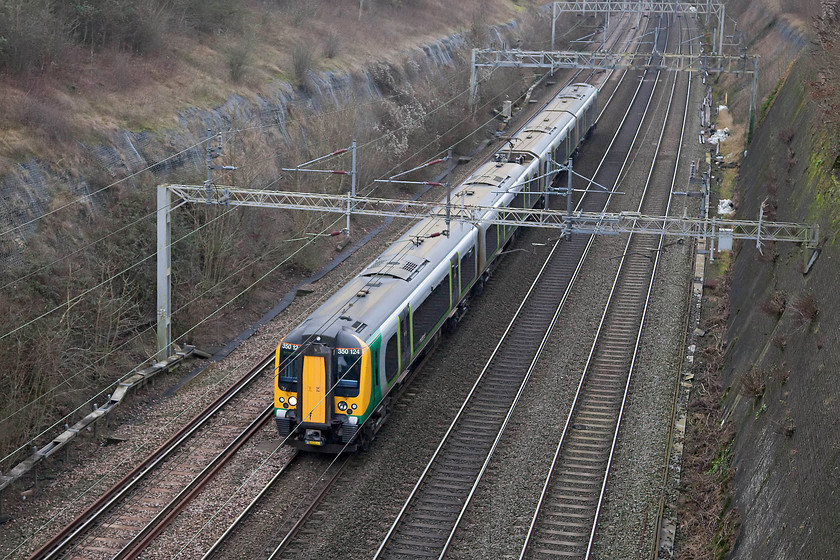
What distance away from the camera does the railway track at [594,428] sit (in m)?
17.1

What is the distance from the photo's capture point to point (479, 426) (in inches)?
830

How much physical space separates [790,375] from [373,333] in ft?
26.9

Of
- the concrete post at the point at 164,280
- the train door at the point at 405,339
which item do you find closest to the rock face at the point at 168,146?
the concrete post at the point at 164,280

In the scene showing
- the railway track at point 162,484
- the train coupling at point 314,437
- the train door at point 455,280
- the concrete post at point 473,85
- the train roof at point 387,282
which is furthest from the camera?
the concrete post at point 473,85

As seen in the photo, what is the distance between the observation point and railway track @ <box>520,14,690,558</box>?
17.1m

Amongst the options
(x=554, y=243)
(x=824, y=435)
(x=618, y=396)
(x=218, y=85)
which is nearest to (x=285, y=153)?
(x=218, y=85)

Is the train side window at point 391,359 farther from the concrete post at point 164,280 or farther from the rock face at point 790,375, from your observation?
the rock face at point 790,375

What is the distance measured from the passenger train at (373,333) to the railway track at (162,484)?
148 centimetres

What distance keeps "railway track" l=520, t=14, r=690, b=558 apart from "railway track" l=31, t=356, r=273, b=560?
22.2 feet

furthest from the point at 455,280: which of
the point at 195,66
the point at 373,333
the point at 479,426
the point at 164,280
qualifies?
the point at 195,66

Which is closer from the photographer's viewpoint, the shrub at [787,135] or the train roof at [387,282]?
the train roof at [387,282]

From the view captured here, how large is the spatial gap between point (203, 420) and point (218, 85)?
1832 centimetres

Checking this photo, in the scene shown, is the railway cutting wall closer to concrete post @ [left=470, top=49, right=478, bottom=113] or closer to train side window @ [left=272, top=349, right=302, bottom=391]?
train side window @ [left=272, top=349, right=302, bottom=391]

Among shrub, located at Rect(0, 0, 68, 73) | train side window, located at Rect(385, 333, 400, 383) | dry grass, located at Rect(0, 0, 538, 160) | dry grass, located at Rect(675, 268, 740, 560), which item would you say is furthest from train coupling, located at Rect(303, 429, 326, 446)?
shrub, located at Rect(0, 0, 68, 73)
